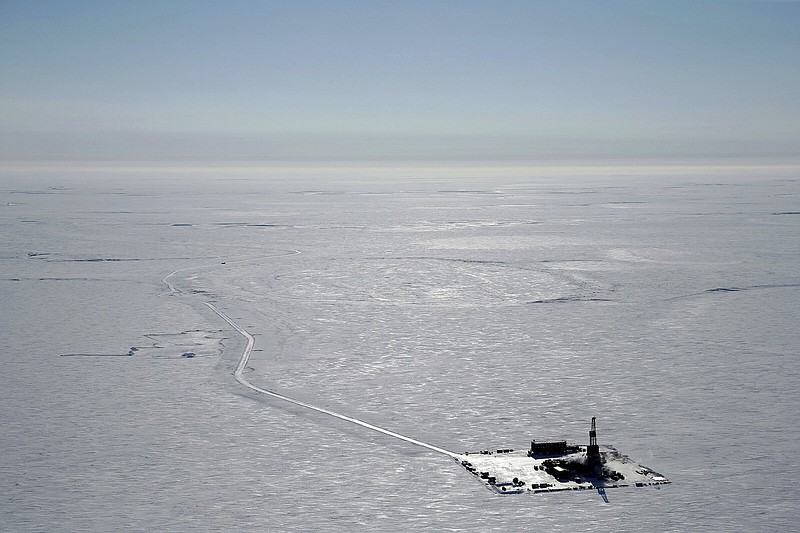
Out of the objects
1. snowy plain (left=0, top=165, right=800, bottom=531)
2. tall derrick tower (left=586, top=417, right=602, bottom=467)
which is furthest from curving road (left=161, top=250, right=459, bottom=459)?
tall derrick tower (left=586, top=417, right=602, bottom=467)

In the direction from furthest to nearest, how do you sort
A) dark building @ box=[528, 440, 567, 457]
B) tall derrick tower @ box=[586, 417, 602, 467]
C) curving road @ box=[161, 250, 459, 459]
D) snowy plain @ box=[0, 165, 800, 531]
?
curving road @ box=[161, 250, 459, 459], dark building @ box=[528, 440, 567, 457], tall derrick tower @ box=[586, 417, 602, 467], snowy plain @ box=[0, 165, 800, 531]

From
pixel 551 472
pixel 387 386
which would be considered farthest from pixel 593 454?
pixel 387 386

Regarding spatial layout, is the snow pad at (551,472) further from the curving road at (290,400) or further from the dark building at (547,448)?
the curving road at (290,400)

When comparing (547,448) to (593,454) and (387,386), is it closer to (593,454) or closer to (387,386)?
(593,454)

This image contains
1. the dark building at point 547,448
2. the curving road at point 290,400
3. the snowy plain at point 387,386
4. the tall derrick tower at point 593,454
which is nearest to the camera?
the snowy plain at point 387,386

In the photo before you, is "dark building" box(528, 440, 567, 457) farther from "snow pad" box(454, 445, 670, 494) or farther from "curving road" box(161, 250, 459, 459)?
"curving road" box(161, 250, 459, 459)

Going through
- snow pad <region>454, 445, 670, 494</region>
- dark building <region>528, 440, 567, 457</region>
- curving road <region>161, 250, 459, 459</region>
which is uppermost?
dark building <region>528, 440, 567, 457</region>

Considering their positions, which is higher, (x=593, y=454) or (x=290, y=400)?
(x=593, y=454)

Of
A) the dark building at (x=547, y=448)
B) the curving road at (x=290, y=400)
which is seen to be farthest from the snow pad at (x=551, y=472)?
the curving road at (x=290, y=400)
